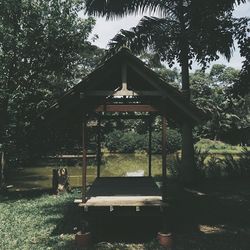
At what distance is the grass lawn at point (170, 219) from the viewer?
863 cm

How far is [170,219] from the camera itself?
35.0 ft

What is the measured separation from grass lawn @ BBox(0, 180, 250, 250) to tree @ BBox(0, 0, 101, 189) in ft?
9.40

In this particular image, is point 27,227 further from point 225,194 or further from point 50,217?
point 225,194

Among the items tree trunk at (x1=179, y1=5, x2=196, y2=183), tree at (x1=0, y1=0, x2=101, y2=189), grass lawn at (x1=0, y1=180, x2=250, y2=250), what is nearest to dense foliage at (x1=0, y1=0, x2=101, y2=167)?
tree at (x1=0, y1=0, x2=101, y2=189)

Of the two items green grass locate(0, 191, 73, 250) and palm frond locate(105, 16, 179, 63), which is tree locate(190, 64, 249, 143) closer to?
palm frond locate(105, 16, 179, 63)

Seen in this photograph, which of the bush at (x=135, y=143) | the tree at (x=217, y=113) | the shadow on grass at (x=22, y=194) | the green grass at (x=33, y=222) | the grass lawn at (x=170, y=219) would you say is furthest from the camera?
the tree at (x=217, y=113)

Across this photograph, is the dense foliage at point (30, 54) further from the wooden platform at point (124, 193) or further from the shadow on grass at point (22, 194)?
the wooden platform at point (124, 193)

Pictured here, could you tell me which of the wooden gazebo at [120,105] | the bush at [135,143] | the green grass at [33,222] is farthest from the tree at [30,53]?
the bush at [135,143]

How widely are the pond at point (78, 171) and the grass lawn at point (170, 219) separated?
4.19 meters

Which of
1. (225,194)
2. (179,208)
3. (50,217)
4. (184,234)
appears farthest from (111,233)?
(225,194)

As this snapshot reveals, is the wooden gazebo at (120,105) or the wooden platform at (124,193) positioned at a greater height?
the wooden gazebo at (120,105)

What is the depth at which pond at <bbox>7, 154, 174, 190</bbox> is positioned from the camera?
19.9 meters

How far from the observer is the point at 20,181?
2102cm

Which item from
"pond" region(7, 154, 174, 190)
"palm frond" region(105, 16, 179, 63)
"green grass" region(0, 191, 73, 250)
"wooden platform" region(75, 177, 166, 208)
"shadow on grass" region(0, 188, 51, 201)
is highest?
"palm frond" region(105, 16, 179, 63)
